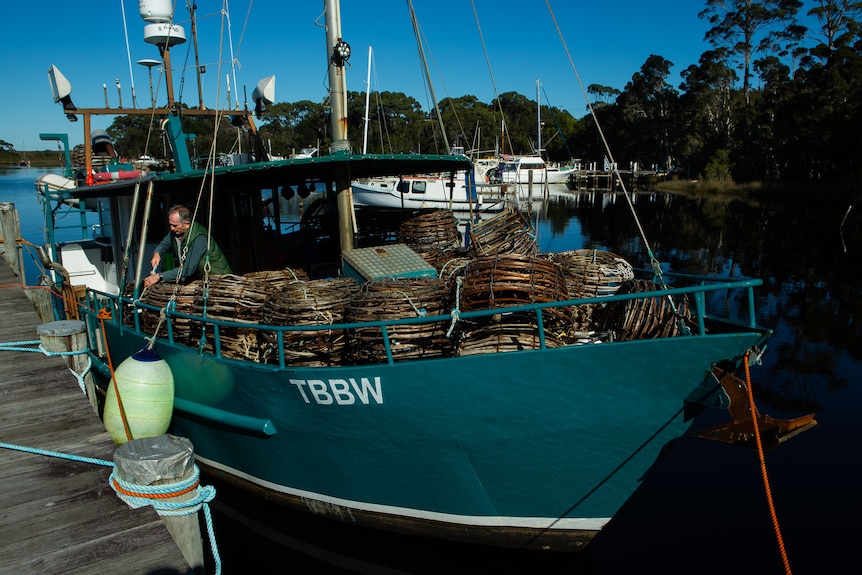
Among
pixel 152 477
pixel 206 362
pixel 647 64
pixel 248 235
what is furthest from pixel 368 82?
pixel 647 64

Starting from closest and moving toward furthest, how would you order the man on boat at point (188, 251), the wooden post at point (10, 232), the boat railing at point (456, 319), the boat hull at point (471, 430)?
the boat railing at point (456, 319)
the boat hull at point (471, 430)
the man on boat at point (188, 251)
the wooden post at point (10, 232)

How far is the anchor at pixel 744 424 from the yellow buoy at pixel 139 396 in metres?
5.22

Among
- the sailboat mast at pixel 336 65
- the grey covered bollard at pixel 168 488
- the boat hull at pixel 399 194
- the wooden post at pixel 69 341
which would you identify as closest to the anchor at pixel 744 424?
the grey covered bollard at pixel 168 488

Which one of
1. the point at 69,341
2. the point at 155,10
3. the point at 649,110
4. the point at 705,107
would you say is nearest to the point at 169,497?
the point at 69,341

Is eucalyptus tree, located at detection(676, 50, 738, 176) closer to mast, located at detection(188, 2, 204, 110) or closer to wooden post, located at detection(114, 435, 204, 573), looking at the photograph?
mast, located at detection(188, 2, 204, 110)

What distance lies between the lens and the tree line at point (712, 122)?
1617 inches

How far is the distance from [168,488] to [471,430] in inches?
101

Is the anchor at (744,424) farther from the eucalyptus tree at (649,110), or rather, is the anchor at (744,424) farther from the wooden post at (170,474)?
the eucalyptus tree at (649,110)

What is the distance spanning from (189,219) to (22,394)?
2.65m

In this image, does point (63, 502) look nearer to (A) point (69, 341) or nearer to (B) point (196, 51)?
(A) point (69, 341)

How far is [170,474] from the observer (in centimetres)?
419

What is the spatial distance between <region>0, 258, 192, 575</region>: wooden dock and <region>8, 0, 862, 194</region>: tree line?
16056 millimetres

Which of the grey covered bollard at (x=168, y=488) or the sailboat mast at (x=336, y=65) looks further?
the sailboat mast at (x=336, y=65)

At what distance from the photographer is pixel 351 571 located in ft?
22.3
